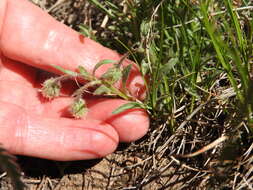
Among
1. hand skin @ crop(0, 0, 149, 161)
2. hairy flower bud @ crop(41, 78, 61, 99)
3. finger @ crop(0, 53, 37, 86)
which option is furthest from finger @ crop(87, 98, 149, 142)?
finger @ crop(0, 53, 37, 86)

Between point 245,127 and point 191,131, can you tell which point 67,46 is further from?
point 245,127

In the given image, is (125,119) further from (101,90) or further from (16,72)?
(16,72)

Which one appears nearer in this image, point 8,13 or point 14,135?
point 14,135

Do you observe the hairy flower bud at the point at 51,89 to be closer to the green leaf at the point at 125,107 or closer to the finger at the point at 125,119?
the finger at the point at 125,119

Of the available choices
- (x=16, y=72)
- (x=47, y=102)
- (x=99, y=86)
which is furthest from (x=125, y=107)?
(x=16, y=72)

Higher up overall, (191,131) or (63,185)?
(191,131)

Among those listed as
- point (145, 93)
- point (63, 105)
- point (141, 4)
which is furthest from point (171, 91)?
point (63, 105)

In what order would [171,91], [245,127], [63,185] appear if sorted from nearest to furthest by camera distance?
[245,127]
[171,91]
[63,185]
